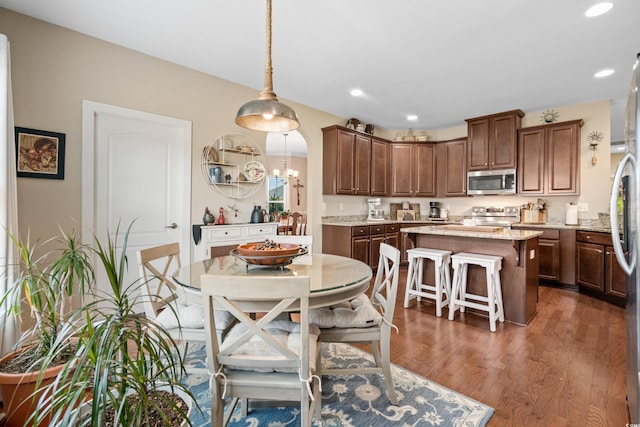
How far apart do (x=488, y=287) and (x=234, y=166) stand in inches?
123

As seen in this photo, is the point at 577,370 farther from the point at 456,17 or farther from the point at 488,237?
the point at 456,17

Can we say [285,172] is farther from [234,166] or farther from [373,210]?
[234,166]

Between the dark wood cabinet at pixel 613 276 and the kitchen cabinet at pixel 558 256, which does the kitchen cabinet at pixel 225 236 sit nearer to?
the kitchen cabinet at pixel 558 256

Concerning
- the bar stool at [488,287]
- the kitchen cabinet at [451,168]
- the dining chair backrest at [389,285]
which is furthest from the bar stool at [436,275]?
the kitchen cabinet at [451,168]

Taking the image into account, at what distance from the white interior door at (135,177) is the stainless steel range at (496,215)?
4.55m

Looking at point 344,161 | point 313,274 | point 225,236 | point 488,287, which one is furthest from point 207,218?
point 488,287

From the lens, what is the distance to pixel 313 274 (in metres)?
1.81

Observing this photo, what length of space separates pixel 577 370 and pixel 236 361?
2386 millimetres

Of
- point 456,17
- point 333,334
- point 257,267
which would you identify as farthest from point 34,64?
point 456,17

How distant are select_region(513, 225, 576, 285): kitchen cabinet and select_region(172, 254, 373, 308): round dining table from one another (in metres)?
3.65

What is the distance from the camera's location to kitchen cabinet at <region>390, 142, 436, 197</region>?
5.89 m

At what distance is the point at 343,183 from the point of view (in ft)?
16.5

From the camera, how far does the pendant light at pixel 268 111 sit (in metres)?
1.85

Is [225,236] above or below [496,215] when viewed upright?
below
